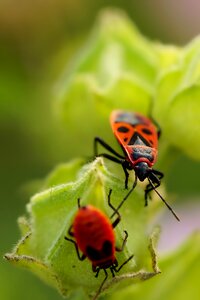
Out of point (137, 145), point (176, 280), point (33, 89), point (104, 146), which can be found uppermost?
point (33, 89)

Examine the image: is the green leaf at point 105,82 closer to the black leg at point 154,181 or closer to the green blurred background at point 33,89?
the black leg at point 154,181

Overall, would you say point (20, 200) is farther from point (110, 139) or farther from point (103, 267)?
point (103, 267)

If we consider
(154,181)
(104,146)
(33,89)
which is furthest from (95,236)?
(33,89)

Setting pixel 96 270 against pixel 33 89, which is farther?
pixel 33 89

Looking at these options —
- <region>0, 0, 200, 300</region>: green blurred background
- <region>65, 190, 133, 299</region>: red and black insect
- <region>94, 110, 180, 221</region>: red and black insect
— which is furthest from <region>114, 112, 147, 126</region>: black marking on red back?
<region>0, 0, 200, 300</region>: green blurred background

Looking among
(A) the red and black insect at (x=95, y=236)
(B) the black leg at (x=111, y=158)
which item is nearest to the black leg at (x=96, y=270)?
(A) the red and black insect at (x=95, y=236)

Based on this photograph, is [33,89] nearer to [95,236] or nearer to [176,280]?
[176,280]
